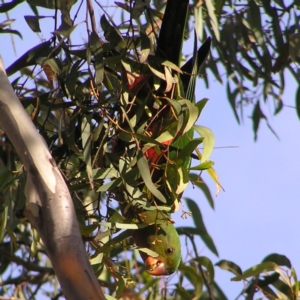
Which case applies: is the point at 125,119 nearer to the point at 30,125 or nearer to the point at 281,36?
the point at 30,125

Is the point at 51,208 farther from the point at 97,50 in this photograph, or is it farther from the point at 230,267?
the point at 230,267

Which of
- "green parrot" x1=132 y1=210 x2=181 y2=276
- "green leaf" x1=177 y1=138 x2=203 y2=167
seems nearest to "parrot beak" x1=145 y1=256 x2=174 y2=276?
"green parrot" x1=132 y1=210 x2=181 y2=276

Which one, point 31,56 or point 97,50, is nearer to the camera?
point 97,50

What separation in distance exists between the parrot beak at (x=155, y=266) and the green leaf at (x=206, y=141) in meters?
0.44

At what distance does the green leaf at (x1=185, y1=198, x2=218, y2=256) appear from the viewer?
7.66ft

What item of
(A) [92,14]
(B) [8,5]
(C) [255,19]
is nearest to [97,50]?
(A) [92,14]

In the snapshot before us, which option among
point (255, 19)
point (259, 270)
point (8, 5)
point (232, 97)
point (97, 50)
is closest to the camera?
point (97, 50)

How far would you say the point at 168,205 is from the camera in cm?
147

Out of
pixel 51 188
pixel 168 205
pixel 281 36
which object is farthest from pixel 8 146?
pixel 281 36

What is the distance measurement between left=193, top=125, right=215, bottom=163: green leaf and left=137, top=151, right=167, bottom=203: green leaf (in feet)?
0.44

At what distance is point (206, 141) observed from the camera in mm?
1342

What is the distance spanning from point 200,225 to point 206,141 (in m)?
1.10

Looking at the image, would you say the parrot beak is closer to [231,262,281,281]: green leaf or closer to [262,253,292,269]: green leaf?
[231,262,281,281]: green leaf

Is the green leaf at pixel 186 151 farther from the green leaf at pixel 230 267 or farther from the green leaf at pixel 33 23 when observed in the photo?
the green leaf at pixel 230 267
